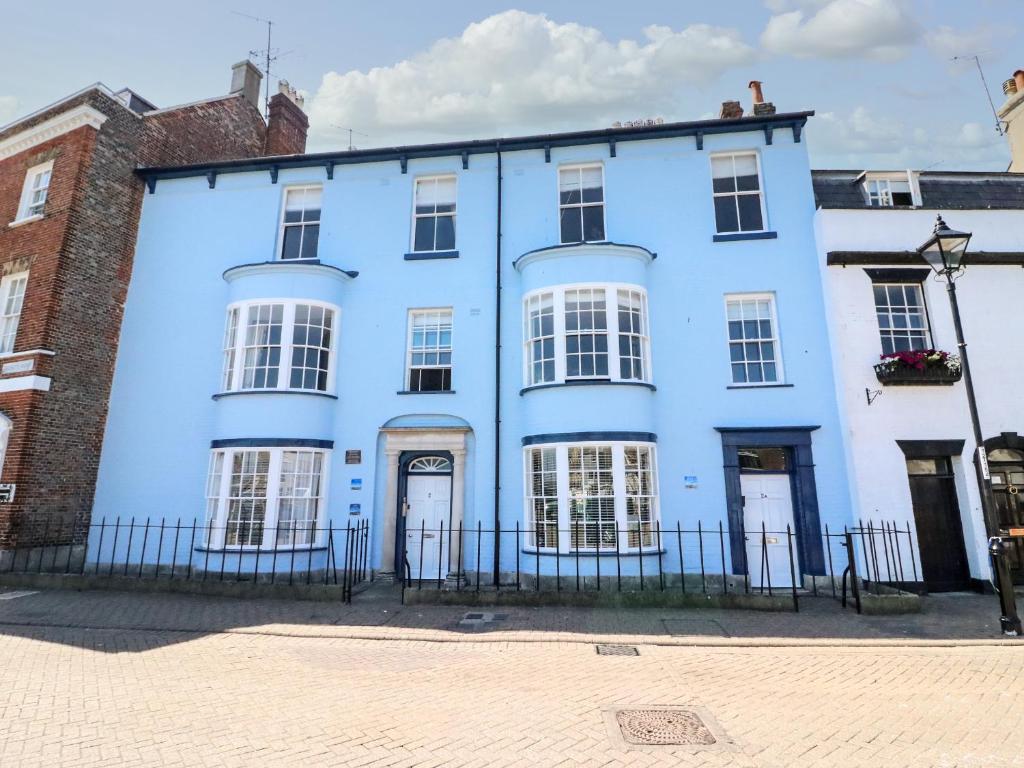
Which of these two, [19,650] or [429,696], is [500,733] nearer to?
[429,696]

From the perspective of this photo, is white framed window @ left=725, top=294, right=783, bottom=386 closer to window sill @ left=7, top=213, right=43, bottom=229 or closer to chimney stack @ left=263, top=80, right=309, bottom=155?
chimney stack @ left=263, top=80, right=309, bottom=155

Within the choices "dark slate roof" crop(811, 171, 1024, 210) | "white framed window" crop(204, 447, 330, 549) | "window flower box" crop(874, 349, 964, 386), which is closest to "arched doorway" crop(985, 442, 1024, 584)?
"window flower box" crop(874, 349, 964, 386)

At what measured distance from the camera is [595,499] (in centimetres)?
1138

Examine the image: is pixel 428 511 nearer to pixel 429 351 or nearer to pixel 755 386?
pixel 429 351

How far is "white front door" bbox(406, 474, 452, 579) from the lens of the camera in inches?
494

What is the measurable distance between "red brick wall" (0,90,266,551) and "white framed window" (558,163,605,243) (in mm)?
11901

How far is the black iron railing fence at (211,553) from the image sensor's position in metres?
11.9

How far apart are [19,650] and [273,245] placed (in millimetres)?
10276

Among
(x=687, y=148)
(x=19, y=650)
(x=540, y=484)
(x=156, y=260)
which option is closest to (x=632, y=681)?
(x=540, y=484)

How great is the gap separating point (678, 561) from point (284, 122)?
61.5ft

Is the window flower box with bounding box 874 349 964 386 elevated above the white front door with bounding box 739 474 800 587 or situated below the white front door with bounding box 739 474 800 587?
above

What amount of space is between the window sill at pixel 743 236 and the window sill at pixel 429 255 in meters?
6.36

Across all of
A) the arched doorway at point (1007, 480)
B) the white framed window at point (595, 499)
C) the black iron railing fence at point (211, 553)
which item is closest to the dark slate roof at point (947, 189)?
the arched doorway at point (1007, 480)

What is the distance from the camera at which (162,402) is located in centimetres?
1398
